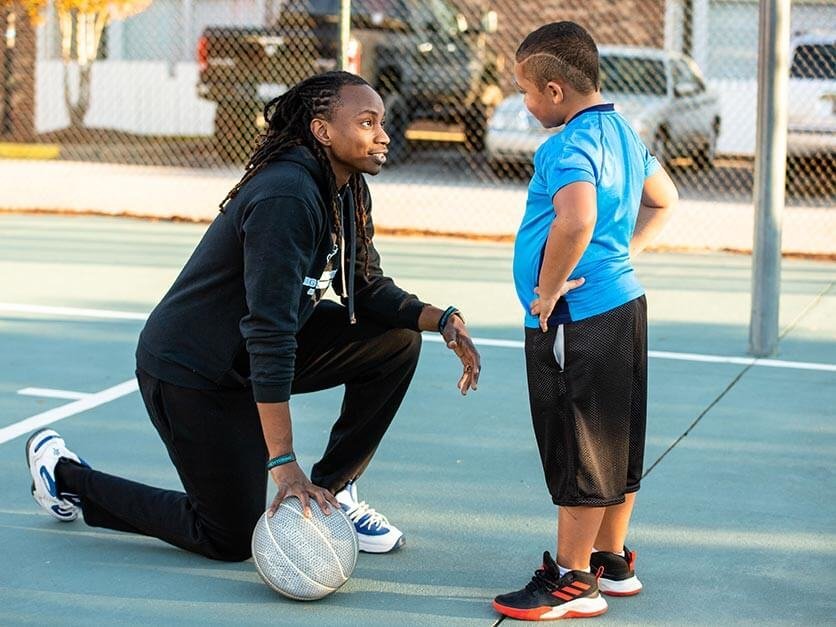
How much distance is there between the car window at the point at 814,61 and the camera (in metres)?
15.5

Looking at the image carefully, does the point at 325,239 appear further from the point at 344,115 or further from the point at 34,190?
the point at 34,190

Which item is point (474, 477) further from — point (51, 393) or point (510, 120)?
point (510, 120)

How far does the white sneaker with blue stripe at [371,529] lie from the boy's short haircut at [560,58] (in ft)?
4.94

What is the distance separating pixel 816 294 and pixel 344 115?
5874mm

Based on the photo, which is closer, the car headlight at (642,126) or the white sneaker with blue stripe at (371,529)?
the white sneaker with blue stripe at (371,529)

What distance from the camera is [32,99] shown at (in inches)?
827

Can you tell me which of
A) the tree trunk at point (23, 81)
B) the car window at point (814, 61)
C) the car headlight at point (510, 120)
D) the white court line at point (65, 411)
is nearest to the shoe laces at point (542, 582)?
the white court line at point (65, 411)

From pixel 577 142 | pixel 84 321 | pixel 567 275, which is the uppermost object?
pixel 577 142

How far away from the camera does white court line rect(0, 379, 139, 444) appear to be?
18.9ft

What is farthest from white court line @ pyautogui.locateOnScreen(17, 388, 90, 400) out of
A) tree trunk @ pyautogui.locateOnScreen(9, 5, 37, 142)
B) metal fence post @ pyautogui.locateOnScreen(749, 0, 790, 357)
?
tree trunk @ pyautogui.locateOnScreen(9, 5, 37, 142)

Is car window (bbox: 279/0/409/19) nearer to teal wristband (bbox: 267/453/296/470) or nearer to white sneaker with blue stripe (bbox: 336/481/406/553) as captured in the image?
white sneaker with blue stripe (bbox: 336/481/406/553)

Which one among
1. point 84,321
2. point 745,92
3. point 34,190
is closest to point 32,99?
point 34,190

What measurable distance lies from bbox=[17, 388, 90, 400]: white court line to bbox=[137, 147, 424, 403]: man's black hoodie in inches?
85.9

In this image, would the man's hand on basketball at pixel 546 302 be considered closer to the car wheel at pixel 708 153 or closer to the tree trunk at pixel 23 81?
the car wheel at pixel 708 153
